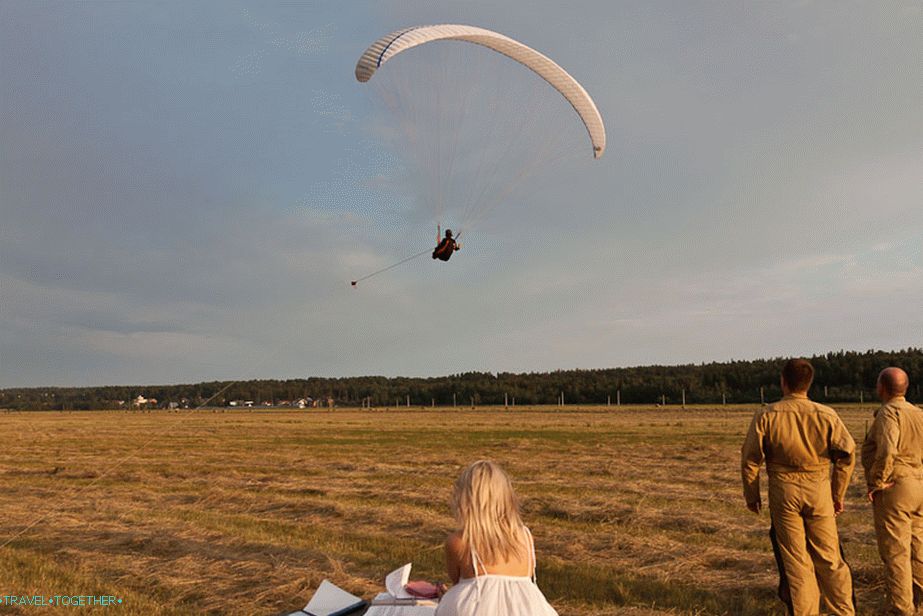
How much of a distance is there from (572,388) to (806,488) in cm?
10141

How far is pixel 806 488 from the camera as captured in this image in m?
5.54

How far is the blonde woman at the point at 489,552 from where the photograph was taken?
305 centimetres

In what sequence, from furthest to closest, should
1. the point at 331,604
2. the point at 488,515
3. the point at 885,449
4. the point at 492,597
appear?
the point at 885,449 → the point at 331,604 → the point at 488,515 → the point at 492,597

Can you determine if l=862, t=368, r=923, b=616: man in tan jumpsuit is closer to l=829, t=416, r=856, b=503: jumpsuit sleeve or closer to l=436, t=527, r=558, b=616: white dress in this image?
l=829, t=416, r=856, b=503: jumpsuit sleeve

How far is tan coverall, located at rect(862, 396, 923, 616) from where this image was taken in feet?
19.1

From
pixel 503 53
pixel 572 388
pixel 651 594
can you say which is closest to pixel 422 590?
pixel 651 594

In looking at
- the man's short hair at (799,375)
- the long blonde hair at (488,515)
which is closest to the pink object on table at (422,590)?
the long blonde hair at (488,515)

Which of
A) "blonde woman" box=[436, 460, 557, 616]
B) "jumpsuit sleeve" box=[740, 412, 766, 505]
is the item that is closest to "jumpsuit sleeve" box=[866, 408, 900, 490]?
"jumpsuit sleeve" box=[740, 412, 766, 505]

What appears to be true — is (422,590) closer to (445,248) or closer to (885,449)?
(885,449)

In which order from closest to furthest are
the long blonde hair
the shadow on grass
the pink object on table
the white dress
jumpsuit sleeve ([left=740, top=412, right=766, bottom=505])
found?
the white dress, the long blonde hair, the pink object on table, jumpsuit sleeve ([left=740, top=412, right=766, bottom=505]), the shadow on grass

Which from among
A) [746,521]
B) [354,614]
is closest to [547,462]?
[746,521]

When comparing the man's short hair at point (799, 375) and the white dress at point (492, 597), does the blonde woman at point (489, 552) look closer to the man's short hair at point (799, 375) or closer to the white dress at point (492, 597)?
the white dress at point (492, 597)

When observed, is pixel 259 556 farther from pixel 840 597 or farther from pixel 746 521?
pixel 746 521

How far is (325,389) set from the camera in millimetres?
132750
